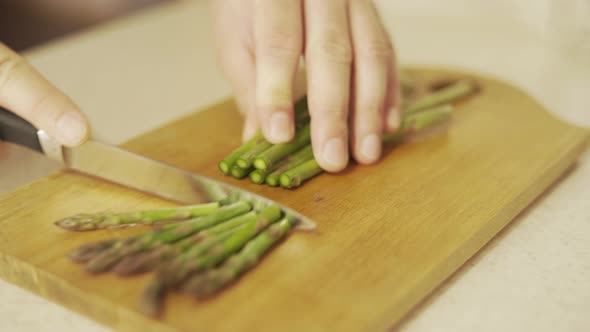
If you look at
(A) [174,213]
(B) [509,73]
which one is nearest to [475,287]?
(A) [174,213]

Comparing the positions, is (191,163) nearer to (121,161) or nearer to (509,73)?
(121,161)

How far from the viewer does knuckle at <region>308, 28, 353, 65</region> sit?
2197 mm

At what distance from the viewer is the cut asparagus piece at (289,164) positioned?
2.13 metres

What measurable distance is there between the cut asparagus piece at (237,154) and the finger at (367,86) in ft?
1.12

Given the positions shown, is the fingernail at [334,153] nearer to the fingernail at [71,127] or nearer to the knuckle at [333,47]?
the knuckle at [333,47]

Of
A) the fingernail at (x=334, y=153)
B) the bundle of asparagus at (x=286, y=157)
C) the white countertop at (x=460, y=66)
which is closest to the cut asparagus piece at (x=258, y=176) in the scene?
the bundle of asparagus at (x=286, y=157)

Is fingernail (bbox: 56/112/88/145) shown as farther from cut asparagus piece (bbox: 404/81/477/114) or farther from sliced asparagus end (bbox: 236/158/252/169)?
cut asparagus piece (bbox: 404/81/477/114)

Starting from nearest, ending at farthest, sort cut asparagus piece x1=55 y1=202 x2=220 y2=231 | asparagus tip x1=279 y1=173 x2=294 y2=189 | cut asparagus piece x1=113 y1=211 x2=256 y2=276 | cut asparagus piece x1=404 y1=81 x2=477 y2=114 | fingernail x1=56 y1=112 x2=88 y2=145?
cut asparagus piece x1=113 y1=211 x2=256 y2=276
cut asparagus piece x1=55 y1=202 x2=220 y2=231
fingernail x1=56 y1=112 x2=88 y2=145
asparagus tip x1=279 y1=173 x2=294 y2=189
cut asparagus piece x1=404 y1=81 x2=477 y2=114

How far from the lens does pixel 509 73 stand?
11.5 feet

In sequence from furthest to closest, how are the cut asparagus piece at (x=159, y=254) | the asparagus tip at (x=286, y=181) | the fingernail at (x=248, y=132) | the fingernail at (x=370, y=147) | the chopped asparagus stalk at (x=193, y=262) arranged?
the fingernail at (x=248, y=132), the fingernail at (x=370, y=147), the asparagus tip at (x=286, y=181), the cut asparagus piece at (x=159, y=254), the chopped asparagus stalk at (x=193, y=262)

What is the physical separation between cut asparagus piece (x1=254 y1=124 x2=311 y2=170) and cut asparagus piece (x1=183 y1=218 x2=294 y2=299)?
302mm

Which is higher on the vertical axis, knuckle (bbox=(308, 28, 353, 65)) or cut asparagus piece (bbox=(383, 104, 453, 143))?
knuckle (bbox=(308, 28, 353, 65))

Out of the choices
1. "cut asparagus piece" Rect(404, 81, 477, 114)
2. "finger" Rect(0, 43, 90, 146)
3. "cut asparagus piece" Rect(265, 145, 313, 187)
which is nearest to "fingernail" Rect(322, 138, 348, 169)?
"cut asparagus piece" Rect(265, 145, 313, 187)

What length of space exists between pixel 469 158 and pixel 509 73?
4.49 feet
